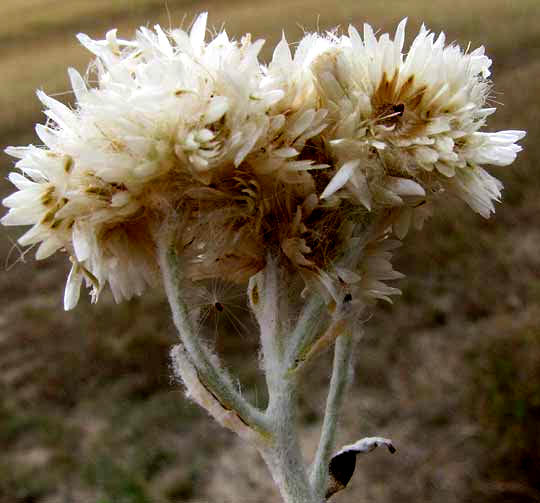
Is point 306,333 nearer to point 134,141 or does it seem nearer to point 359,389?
point 134,141

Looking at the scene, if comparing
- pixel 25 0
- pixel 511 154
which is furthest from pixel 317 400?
pixel 25 0

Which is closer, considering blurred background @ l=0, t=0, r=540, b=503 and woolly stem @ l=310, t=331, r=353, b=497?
woolly stem @ l=310, t=331, r=353, b=497

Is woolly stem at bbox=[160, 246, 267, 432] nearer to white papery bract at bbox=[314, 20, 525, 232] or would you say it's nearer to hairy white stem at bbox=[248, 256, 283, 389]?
hairy white stem at bbox=[248, 256, 283, 389]

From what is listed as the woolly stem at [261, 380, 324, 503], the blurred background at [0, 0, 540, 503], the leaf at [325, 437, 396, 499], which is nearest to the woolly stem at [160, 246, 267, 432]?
the woolly stem at [261, 380, 324, 503]

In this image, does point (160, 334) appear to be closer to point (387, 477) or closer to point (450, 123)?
point (387, 477)

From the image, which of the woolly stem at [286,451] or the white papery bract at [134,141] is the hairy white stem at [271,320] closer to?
the woolly stem at [286,451]

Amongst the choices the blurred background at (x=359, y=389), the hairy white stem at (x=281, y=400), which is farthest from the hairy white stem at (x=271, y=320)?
the blurred background at (x=359, y=389)

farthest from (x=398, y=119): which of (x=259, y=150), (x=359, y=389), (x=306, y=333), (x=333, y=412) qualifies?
(x=359, y=389)
